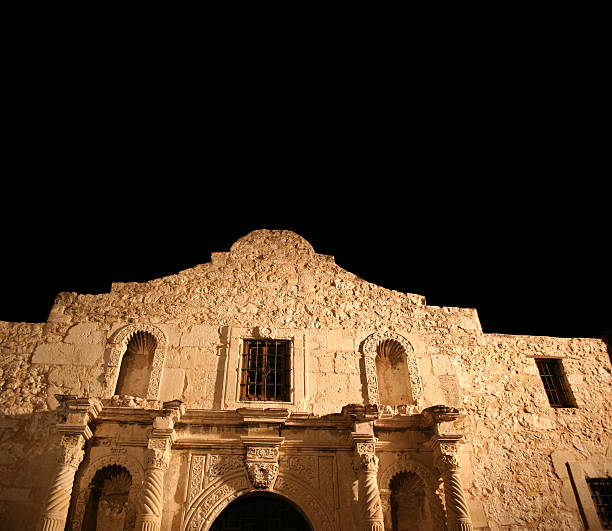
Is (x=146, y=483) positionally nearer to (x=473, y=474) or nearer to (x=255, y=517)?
(x=255, y=517)

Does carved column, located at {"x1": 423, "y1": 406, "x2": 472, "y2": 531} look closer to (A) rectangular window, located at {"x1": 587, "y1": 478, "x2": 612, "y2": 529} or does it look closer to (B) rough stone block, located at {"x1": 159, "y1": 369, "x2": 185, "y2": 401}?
(A) rectangular window, located at {"x1": 587, "y1": 478, "x2": 612, "y2": 529}

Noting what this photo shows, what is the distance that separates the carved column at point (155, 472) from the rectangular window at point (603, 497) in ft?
28.2

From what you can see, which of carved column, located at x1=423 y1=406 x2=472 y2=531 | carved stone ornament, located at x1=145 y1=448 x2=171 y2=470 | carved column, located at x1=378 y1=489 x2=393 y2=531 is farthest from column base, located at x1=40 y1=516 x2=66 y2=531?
carved column, located at x1=423 y1=406 x2=472 y2=531

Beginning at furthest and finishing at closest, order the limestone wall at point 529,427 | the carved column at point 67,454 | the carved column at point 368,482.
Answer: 1. the limestone wall at point 529,427
2. the carved column at point 368,482
3. the carved column at point 67,454

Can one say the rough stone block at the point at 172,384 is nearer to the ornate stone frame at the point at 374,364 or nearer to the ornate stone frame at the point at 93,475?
the ornate stone frame at the point at 93,475

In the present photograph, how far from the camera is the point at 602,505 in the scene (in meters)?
9.34

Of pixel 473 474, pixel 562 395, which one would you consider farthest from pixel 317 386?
pixel 562 395

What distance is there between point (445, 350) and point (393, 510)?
3597mm

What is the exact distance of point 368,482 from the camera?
8.07 metres

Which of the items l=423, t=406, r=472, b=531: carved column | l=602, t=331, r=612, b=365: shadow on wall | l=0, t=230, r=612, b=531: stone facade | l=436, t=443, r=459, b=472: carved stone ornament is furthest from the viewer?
l=602, t=331, r=612, b=365: shadow on wall

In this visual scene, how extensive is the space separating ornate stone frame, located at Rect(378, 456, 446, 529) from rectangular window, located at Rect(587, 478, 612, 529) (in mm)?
3519

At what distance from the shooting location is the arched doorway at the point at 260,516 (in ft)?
27.0

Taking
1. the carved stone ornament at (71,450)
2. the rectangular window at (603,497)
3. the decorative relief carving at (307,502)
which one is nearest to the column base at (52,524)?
the carved stone ornament at (71,450)

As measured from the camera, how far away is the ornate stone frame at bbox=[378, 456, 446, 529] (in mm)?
8383
